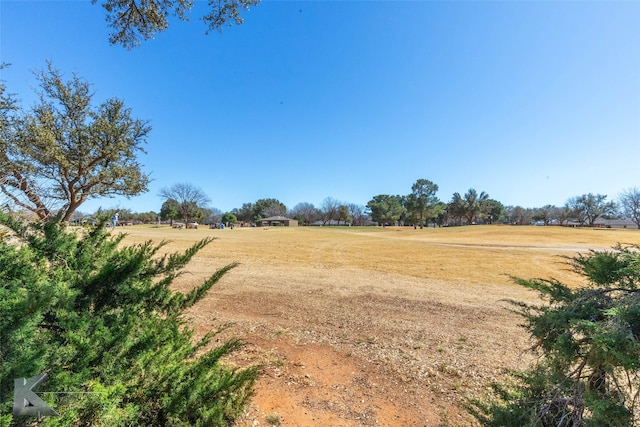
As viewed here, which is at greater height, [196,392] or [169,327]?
[169,327]

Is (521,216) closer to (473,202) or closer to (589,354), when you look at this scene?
(473,202)

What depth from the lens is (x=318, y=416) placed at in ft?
10.2

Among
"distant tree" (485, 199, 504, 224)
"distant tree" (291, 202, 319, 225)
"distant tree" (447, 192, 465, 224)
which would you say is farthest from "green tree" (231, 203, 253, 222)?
"distant tree" (485, 199, 504, 224)

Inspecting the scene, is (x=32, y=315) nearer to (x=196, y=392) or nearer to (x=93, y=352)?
(x=93, y=352)

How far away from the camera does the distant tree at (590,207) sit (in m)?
64.4

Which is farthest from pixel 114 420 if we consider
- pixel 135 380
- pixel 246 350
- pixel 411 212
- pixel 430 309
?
pixel 411 212

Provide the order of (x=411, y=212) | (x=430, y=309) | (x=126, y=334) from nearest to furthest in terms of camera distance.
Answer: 1. (x=126, y=334)
2. (x=430, y=309)
3. (x=411, y=212)

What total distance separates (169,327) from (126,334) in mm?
567

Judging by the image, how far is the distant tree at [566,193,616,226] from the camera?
64.4 metres

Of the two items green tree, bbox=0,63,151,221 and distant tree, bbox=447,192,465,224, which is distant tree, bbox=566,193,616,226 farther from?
green tree, bbox=0,63,151,221

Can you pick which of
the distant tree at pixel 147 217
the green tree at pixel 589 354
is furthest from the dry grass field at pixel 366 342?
the distant tree at pixel 147 217

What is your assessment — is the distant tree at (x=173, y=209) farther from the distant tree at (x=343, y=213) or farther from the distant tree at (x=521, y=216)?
the distant tree at (x=521, y=216)

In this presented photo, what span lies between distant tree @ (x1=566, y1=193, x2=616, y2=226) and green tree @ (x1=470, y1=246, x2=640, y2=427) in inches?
3616

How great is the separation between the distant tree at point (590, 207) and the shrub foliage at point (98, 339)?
309 ft
